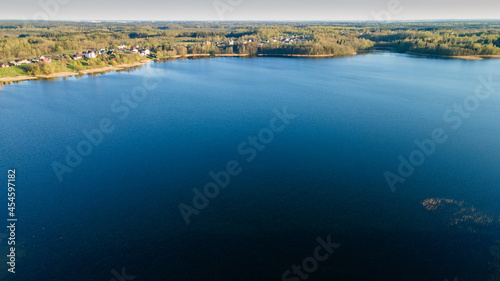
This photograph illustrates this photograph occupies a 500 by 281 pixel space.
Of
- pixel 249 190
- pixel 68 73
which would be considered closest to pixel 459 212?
pixel 249 190

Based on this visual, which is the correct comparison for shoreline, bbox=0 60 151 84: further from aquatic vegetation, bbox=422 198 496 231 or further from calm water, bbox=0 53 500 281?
aquatic vegetation, bbox=422 198 496 231

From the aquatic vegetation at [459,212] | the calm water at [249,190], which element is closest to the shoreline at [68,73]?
the calm water at [249,190]

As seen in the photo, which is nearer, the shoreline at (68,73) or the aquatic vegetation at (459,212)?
the aquatic vegetation at (459,212)

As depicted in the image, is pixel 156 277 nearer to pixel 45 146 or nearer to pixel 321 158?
pixel 321 158

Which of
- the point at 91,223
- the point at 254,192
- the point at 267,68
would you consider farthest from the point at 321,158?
the point at 267,68

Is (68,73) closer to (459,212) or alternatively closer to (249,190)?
(249,190)

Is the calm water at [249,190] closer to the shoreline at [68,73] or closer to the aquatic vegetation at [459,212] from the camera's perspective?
the aquatic vegetation at [459,212]
